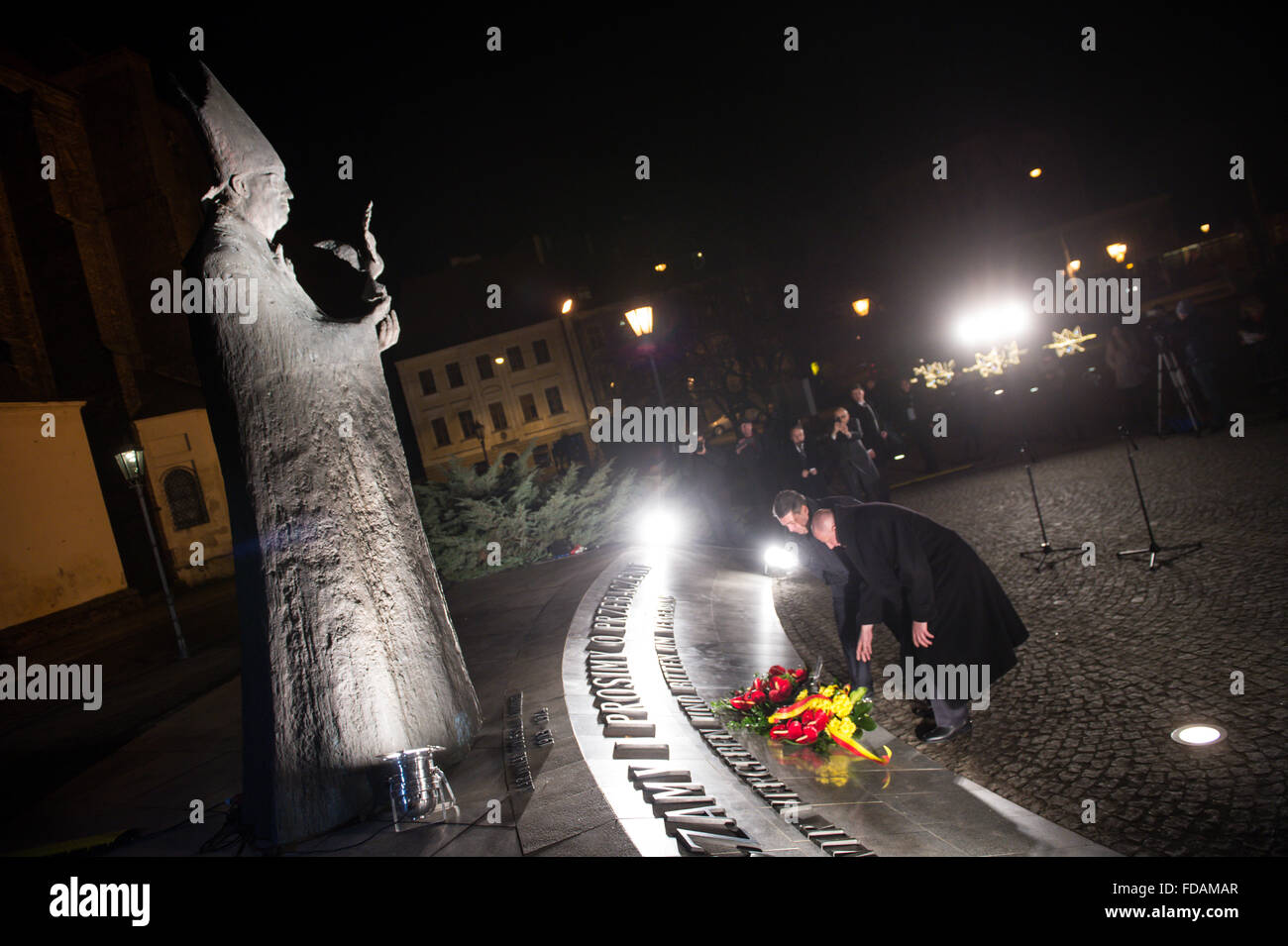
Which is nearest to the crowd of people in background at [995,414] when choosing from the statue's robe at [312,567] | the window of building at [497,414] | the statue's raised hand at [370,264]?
the statue's raised hand at [370,264]

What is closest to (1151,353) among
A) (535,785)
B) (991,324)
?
(991,324)

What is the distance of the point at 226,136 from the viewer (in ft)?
15.6

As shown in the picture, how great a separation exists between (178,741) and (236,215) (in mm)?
4474

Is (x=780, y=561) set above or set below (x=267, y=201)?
below

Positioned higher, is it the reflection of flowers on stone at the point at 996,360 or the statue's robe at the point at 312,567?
the reflection of flowers on stone at the point at 996,360

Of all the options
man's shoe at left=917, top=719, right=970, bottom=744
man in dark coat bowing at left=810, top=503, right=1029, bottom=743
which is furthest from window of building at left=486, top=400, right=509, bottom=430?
man's shoe at left=917, top=719, right=970, bottom=744

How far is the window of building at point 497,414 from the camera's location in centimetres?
4694

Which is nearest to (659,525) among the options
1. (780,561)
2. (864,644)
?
(780,561)

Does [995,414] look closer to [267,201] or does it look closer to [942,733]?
[942,733]

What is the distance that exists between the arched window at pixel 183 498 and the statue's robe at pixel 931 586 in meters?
27.3

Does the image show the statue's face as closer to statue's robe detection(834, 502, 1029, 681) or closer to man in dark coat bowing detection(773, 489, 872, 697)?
man in dark coat bowing detection(773, 489, 872, 697)

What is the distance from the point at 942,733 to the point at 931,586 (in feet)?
3.14

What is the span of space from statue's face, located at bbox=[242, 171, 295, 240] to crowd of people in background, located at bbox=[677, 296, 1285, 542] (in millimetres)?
8875

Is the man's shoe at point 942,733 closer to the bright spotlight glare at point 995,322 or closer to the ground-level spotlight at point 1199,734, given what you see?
the ground-level spotlight at point 1199,734
